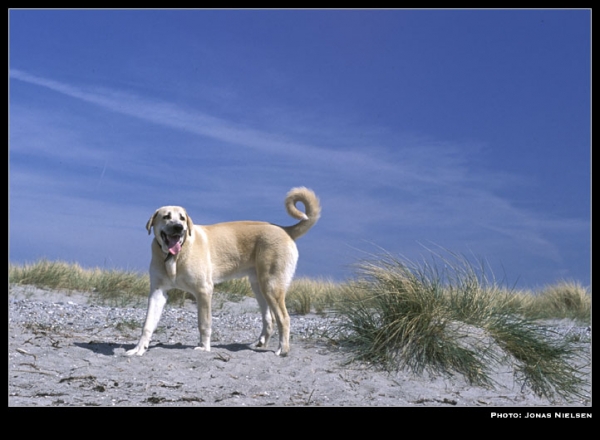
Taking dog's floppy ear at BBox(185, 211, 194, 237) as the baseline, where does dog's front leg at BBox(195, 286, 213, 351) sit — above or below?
below

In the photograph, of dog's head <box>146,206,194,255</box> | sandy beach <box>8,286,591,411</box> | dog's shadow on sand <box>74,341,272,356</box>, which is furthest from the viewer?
dog's shadow on sand <box>74,341,272,356</box>

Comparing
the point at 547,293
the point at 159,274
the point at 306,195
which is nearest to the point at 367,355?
the point at 306,195

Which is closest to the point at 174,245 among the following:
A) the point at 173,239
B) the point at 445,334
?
the point at 173,239

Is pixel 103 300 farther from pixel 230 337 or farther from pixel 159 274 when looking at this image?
pixel 159 274

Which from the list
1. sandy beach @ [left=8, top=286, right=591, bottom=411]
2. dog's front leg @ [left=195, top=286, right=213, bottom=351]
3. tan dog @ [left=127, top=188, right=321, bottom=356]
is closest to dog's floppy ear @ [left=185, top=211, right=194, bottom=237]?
tan dog @ [left=127, top=188, right=321, bottom=356]

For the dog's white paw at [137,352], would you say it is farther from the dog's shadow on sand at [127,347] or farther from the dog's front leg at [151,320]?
the dog's shadow on sand at [127,347]

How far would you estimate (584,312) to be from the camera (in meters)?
14.8

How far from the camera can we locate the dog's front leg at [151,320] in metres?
7.55

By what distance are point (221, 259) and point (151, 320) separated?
114 centimetres

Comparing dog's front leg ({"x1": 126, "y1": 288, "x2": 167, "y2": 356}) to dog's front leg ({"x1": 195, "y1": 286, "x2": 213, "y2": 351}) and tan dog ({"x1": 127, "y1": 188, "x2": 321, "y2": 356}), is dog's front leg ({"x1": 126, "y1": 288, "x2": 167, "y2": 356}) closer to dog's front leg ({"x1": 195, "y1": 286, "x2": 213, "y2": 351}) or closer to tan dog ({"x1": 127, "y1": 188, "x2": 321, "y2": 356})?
tan dog ({"x1": 127, "y1": 188, "x2": 321, "y2": 356})

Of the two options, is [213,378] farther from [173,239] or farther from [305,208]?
[305,208]

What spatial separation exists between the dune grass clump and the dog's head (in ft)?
7.54

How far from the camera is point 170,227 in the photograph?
7.44 metres

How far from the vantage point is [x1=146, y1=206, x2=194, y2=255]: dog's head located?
24.4 ft
